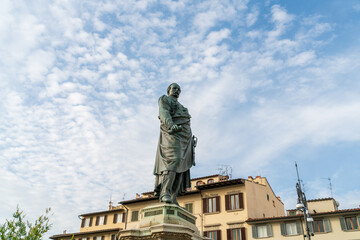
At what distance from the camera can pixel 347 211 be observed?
33562mm

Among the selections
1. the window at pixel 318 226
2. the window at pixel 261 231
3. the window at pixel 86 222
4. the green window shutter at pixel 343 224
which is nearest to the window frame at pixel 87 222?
the window at pixel 86 222

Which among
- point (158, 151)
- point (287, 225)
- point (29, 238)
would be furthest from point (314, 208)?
point (158, 151)

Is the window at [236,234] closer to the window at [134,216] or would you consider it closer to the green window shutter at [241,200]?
the green window shutter at [241,200]

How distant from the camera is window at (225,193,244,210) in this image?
130 feet

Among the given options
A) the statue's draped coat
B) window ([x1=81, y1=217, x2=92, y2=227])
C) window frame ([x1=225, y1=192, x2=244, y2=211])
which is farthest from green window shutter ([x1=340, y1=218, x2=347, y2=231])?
window ([x1=81, y1=217, x2=92, y2=227])

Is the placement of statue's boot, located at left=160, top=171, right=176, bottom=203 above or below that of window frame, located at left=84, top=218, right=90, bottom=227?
below

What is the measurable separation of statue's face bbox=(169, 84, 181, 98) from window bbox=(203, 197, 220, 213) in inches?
1325

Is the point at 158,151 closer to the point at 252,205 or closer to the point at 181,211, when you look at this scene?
the point at 181,211

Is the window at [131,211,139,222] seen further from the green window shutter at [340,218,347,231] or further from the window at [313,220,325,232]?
the green window shutter at [340,218,347,231]

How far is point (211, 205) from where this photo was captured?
1631 inches

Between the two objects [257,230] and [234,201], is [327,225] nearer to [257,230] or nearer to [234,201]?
[257,230]

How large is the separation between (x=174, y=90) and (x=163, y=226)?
3874mm

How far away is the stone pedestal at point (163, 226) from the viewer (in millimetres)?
6754

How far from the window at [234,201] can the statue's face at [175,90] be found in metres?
32.5
